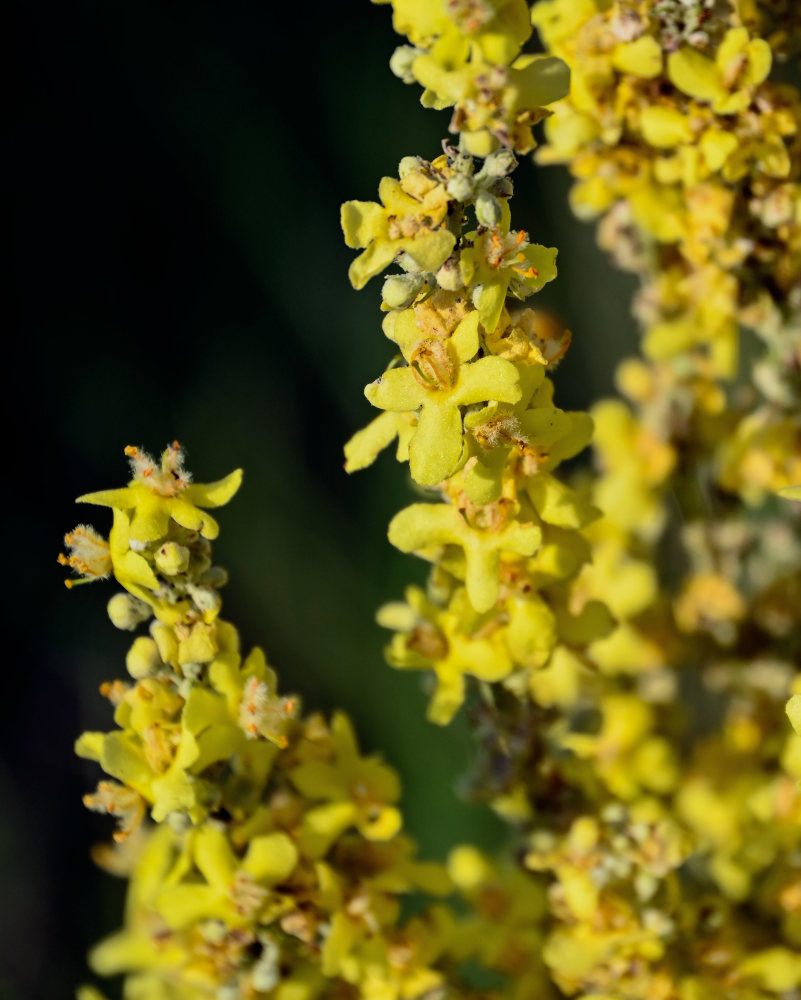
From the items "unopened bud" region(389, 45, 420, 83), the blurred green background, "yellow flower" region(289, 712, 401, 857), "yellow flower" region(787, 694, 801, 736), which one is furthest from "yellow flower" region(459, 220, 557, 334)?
the blurred green background

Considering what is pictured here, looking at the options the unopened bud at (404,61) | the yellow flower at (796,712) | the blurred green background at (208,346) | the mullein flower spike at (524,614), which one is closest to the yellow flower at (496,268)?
the mullein flower spike at (524,614)

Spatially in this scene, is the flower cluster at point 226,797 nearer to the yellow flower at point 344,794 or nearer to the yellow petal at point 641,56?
the yellow flower at point 344,794

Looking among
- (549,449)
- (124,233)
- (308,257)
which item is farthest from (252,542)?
(549,449)

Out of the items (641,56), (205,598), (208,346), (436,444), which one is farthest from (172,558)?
(208,346)

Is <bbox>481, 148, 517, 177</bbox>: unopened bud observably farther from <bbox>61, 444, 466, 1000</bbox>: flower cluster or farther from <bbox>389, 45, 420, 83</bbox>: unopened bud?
<bbox>61, 444, 466, 1000</bbox>: flower cluster

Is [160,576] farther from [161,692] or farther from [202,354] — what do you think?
[202,354]
